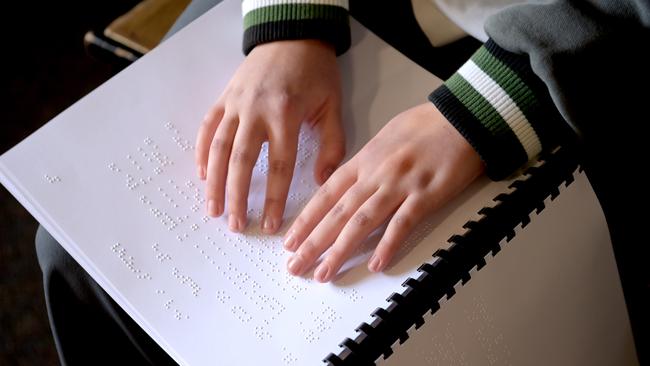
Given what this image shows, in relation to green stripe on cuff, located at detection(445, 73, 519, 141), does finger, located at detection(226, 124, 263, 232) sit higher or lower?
higher

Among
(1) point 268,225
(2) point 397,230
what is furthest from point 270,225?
(2) point 397,230

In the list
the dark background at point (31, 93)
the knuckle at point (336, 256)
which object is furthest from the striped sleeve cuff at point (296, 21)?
the dark background at point (31, 93)

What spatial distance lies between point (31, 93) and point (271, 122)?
2.66 feet

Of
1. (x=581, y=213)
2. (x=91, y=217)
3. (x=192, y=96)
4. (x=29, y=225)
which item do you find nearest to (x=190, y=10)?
(x=192, y=96)

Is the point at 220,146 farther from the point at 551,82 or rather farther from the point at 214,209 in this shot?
the point at 551,82

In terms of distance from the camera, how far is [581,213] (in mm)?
621

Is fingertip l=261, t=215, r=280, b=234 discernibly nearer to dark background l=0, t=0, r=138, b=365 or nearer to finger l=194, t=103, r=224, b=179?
finger l=194, t=103, r=224, b=179

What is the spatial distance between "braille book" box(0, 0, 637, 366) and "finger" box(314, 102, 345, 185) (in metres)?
0.01

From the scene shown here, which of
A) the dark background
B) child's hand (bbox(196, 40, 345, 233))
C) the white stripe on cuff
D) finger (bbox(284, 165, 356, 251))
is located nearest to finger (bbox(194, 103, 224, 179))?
child's hand (bbox(196, 40, 345, 233))

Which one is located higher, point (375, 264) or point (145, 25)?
point (145, 25)

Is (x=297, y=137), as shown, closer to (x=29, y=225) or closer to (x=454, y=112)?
(x=454, y=112)

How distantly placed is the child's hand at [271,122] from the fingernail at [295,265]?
0.04m

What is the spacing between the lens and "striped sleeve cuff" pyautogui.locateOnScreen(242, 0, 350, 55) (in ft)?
2.40

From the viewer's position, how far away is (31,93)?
1373 mm
